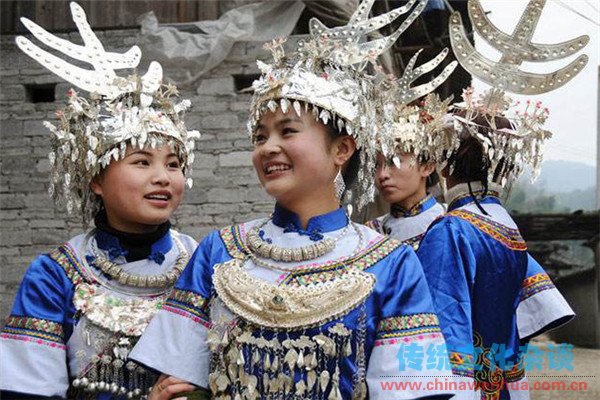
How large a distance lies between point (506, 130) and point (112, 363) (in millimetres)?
1864

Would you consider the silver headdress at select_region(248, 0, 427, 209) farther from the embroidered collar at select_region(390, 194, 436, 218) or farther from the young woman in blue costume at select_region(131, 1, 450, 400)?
the embroidered collar at select_region(390, 194, 436, 218)

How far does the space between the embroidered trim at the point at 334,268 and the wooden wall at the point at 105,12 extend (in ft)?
18.5

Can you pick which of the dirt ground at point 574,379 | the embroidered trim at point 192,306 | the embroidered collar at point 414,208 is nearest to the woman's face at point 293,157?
the embroidered trim at point 192,306

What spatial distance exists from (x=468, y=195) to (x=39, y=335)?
5.83 ft

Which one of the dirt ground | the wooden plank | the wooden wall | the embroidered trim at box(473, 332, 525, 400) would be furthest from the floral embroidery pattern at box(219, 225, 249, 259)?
the wooden plank

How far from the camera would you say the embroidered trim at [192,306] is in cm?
253

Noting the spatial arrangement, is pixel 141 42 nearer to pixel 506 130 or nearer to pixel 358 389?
pixel 506 130

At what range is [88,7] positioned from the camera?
796 centimetres

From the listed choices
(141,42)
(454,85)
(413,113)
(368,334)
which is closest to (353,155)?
(368,334)

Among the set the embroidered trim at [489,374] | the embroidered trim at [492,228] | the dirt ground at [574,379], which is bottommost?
the dirt ground at [574,379]

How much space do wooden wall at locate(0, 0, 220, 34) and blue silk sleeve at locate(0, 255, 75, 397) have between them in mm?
5164

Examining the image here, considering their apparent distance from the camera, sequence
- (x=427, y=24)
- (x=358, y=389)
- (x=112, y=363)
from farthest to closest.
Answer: (x=427, y=24) → (x=112, y=363) → (x=358, y=389)

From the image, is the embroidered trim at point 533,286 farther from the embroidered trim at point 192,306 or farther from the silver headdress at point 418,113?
the embroidered trim at point 192,306

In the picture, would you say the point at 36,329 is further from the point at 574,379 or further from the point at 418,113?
the point at 574,379
